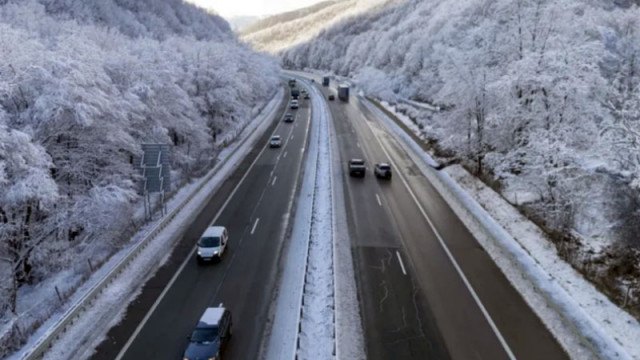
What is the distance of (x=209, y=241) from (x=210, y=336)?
8433mm

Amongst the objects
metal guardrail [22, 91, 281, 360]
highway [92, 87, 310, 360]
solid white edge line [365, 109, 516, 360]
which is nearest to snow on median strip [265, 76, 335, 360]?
highway [92, 87, 310, 360]

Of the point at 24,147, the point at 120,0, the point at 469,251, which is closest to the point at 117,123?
the point at 24,147

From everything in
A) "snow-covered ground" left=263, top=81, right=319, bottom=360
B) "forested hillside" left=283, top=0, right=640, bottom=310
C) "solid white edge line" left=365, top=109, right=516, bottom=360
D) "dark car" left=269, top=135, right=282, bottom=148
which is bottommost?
"snow-covered ground" left=263, top=81, right=319, bottom=360

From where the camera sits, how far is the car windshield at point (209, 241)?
903 inches

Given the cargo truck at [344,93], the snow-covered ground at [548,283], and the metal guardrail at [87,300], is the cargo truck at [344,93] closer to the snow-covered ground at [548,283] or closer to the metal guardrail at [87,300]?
the snow-covered ground at [548,283]

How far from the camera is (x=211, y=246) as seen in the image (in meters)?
22.9

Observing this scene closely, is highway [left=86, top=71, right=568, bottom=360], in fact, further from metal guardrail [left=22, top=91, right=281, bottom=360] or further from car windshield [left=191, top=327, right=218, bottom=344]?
metal guardrail [left=22, top=91, right=281, bottom=360]

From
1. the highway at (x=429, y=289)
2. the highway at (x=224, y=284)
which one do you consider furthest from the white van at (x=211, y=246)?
the highway at (x=429, y=289)

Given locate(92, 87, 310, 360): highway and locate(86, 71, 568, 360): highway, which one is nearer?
locate(86, 71, 568, 360): highway

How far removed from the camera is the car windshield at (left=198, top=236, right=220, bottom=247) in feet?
75.3

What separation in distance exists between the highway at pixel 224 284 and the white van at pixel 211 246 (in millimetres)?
463

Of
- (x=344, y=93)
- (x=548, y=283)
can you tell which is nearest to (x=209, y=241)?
(x=548, y=283)

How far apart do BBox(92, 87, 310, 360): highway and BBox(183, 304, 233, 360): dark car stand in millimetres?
809

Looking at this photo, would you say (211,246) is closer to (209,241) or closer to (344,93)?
(209,241)
